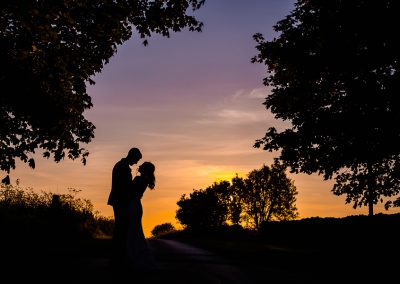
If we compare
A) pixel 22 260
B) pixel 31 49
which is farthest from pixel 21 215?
pixel 22 260

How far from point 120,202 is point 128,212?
0.31 m

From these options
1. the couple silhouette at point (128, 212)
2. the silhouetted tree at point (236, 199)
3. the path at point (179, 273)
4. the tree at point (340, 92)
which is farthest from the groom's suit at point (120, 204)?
the silhouetted tree at point (236, 199)

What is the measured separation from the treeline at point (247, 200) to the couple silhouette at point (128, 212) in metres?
60.6

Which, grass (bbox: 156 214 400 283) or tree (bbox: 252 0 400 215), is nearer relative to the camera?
grass (bbox: 156 214 400 283)

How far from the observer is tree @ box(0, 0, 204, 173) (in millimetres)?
14867

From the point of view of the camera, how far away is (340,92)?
89.7 feet

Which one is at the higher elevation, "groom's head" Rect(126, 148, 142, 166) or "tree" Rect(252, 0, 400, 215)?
"tree" Rect(252, 0, 400, 215)

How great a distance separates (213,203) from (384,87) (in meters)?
74.1

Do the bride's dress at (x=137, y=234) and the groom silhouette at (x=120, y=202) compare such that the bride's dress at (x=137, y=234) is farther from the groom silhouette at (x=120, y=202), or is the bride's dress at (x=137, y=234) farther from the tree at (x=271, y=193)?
the tree at (x=271, y=193)

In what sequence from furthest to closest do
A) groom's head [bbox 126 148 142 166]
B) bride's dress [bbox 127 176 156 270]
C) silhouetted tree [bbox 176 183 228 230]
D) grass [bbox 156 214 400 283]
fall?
silhouetted tree [bbox 176 183 228 230] → grass [bbox 156 214 400 283] → bride's dress [bbox 127 176 156 270] → groom's head [bbox 126 148 142 166]

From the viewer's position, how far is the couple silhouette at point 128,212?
28.8ft

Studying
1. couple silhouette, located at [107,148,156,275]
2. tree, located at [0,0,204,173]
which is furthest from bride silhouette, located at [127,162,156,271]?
tree, located at [0,0,204,173]

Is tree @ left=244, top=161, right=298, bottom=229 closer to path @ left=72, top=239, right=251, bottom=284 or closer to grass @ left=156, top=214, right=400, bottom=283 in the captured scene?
grass @ left=156, top=214, right=400, bottom=283

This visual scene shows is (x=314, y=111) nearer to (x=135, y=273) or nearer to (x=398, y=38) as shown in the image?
(x=398, y=38)
